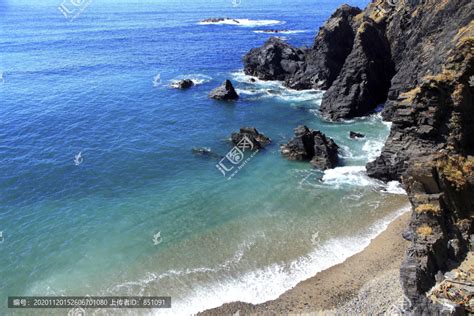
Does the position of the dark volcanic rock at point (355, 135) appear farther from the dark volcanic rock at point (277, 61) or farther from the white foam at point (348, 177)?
the dark volcanic rock at point (277, 61)

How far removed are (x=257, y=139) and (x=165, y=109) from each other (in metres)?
19.8

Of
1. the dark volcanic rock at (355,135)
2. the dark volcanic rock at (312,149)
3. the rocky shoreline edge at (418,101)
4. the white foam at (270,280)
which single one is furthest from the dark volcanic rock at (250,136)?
the white foam at (270,280)

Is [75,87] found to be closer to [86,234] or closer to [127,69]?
[127,69]

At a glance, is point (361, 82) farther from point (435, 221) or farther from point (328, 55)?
point (435, 221)

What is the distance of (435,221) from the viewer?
2091 centimetres

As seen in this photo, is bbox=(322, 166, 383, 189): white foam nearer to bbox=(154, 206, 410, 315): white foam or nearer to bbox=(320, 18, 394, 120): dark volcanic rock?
bbox=(154, 206, 410, 315): white foam

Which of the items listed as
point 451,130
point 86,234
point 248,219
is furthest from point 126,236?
point 451,130

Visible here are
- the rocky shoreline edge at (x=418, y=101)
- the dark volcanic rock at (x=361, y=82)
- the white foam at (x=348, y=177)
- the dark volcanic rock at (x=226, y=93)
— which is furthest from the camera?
the dark volcanic rock at (x=226, y=93)

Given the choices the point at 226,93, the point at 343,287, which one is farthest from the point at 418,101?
the point at 226,93

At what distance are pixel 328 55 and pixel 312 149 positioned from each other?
1064 inches

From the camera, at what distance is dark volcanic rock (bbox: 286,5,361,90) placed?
220ft

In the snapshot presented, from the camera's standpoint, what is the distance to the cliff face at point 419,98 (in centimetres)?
2084

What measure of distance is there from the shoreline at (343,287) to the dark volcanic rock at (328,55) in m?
42.3

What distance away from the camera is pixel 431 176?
20.9 meters
